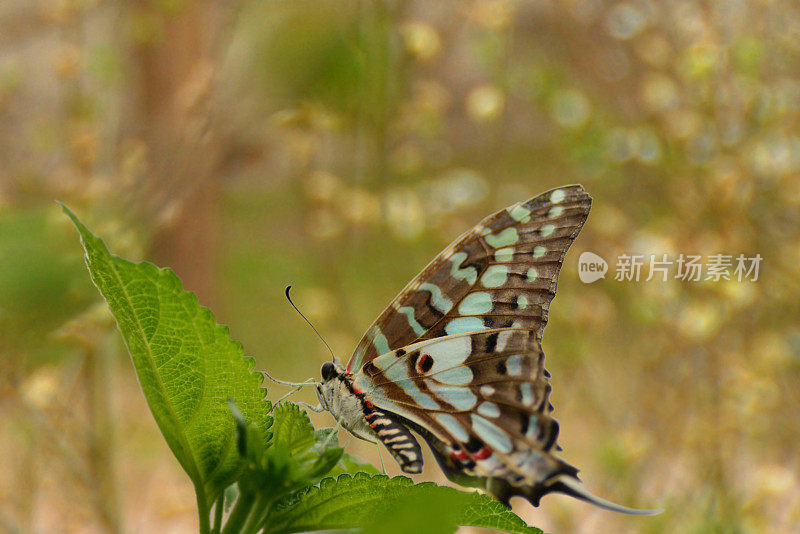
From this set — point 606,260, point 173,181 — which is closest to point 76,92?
point 173,181

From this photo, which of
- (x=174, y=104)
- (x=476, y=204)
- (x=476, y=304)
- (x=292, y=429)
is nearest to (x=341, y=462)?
(x=292, y=429)

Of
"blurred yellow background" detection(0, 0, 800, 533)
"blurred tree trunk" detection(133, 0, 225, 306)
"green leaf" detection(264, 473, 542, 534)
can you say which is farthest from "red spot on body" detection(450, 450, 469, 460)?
"blurred tree trunk" detection(133, 0, 225, 306)

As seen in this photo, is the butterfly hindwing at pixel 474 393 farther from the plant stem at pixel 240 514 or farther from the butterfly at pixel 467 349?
the plant stem at pixel 240 514

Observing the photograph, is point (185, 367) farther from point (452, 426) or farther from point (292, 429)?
point (452, 426)

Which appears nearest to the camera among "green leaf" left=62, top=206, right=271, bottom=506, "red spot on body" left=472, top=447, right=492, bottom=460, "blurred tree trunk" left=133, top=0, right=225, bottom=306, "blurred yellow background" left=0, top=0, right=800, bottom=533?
"green leaf" left=62, top=206, right=271, bottom=506

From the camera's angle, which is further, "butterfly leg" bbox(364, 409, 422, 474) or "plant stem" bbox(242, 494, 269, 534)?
"butterfly leg" bbox(364, 409, 422, 474)

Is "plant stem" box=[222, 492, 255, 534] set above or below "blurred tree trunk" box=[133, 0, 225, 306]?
below

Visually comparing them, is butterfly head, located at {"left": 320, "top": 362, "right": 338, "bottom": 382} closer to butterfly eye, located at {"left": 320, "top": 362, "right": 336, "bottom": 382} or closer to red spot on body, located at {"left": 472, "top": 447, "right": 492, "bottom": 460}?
butterfly eye, located at {"left": 320, "top": 362, "right": 336, "bottom": 382}
